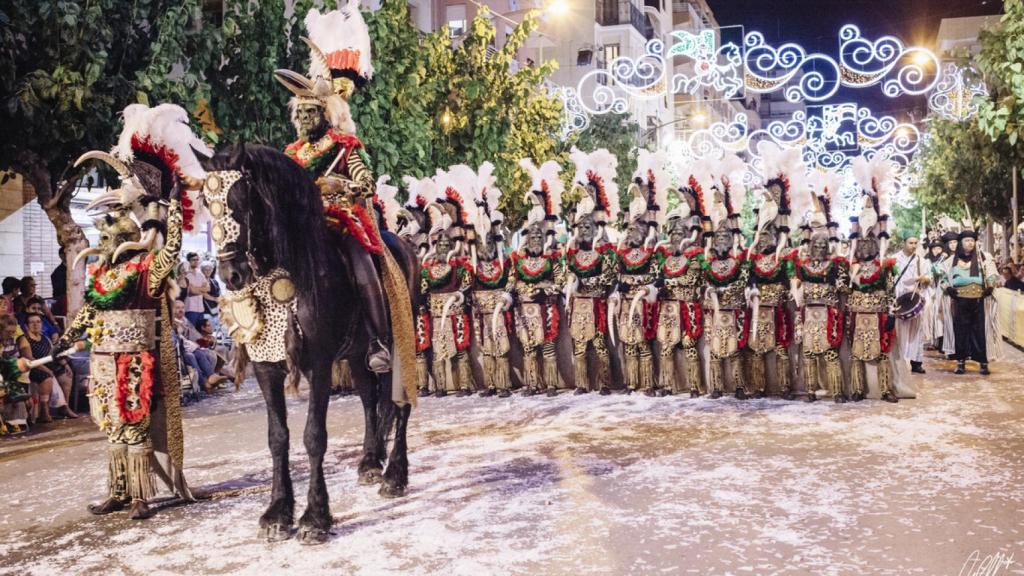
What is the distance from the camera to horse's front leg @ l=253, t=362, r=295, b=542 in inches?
237

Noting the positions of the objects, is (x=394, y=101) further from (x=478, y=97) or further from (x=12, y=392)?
(x=12, y=392)

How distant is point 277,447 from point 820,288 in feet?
23.5

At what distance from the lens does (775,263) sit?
1135 cm

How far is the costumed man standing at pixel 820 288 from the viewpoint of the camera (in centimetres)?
1109

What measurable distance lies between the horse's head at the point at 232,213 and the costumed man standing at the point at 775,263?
7.33 m

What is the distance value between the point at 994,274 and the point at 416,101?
9192 mm

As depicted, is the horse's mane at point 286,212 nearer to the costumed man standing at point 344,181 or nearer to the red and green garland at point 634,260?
the costumed man standing at point 344,181

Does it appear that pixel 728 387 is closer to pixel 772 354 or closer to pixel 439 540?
pixel 772 354

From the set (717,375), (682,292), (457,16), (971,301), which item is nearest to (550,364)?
(682,292)

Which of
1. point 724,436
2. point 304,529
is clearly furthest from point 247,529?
point 724,436

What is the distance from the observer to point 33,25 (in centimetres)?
1062

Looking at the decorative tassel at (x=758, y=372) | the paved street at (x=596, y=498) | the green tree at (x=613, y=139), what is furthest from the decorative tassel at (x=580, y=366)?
the green tree at (x=613, y=139)

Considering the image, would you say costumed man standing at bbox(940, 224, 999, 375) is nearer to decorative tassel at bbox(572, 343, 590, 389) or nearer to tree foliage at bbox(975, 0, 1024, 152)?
tree foliage at bbox(975, 0, 1024, 152)

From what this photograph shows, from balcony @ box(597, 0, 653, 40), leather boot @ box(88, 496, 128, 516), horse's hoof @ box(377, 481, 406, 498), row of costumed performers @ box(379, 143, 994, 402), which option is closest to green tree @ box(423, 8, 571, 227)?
row of costumed performers @ box(379, 143, 994, 402)
